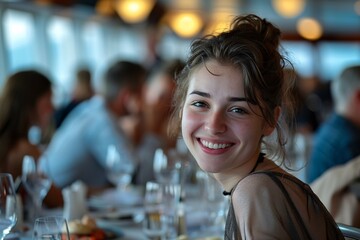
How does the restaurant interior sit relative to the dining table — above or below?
above

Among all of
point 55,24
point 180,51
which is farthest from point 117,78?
point 180,51

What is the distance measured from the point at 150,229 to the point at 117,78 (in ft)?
8.32

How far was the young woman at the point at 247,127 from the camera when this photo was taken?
154cm

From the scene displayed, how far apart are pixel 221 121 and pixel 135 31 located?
13.5 meters

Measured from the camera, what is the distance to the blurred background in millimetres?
9156

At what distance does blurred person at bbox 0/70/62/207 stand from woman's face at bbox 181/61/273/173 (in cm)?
203

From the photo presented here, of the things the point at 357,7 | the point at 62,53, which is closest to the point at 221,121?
the point at 62,53

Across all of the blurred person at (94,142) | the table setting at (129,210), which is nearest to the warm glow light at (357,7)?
the blurred person at (94,142)

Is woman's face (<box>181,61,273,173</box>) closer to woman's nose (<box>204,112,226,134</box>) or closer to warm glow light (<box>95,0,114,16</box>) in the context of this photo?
woman's nose (<box>204,112,226,134</box>)

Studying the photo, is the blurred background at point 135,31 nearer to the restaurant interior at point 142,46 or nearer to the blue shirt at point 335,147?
the restaurant interior at point 142,46

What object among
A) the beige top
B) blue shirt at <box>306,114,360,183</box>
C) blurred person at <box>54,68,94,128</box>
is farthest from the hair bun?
blurred person at <box>54,68,94,128</box>

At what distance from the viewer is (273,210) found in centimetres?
152

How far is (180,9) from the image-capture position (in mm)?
16250

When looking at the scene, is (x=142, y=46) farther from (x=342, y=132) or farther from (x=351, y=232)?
(x=351, y=232)
